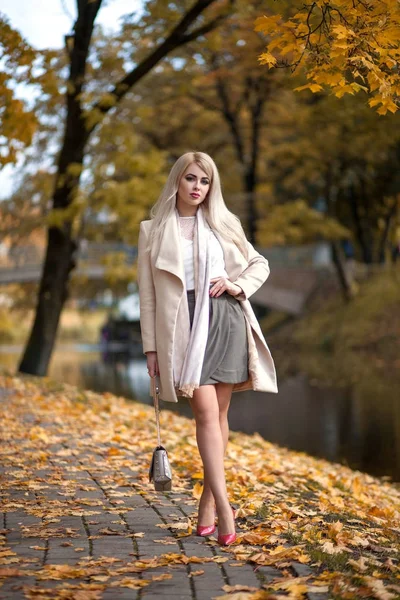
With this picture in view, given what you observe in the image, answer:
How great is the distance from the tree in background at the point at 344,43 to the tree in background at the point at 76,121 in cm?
763

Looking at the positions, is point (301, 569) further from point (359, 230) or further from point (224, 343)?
point (359, 230)

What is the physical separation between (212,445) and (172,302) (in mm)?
764

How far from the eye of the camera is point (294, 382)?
68.4 feet

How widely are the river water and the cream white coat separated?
520 centimetres

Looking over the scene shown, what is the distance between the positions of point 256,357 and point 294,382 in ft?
52.5

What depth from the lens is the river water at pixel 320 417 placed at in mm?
11446

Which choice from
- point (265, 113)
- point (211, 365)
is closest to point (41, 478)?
point (211, 365)

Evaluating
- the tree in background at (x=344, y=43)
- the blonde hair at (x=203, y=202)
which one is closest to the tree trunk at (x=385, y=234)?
the tree in background at (x=344, y=43)

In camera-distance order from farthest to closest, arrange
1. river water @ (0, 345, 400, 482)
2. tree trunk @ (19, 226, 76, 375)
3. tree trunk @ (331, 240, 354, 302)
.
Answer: tree trunk @ (331, 240, 354, 302)
tree trunk @ (19, 226, 76, 375)
river water @ (0, 345, 400, 482)

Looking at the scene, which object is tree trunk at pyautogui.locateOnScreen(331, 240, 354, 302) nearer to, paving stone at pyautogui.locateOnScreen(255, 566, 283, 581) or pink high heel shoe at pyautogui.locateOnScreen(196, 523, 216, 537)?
pink high heel shoe at pyautogui.locateOnScreen(196, 523, 216, 537)

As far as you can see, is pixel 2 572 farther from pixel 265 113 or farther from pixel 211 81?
pixel 265 113

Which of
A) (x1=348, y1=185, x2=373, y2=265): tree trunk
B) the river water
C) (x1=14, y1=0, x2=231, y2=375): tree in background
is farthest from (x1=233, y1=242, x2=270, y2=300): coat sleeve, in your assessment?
(x1=348, y1=185, x2=373, y2=265): tree trunk

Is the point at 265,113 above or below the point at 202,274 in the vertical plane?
above

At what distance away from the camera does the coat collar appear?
4902 millimetres
